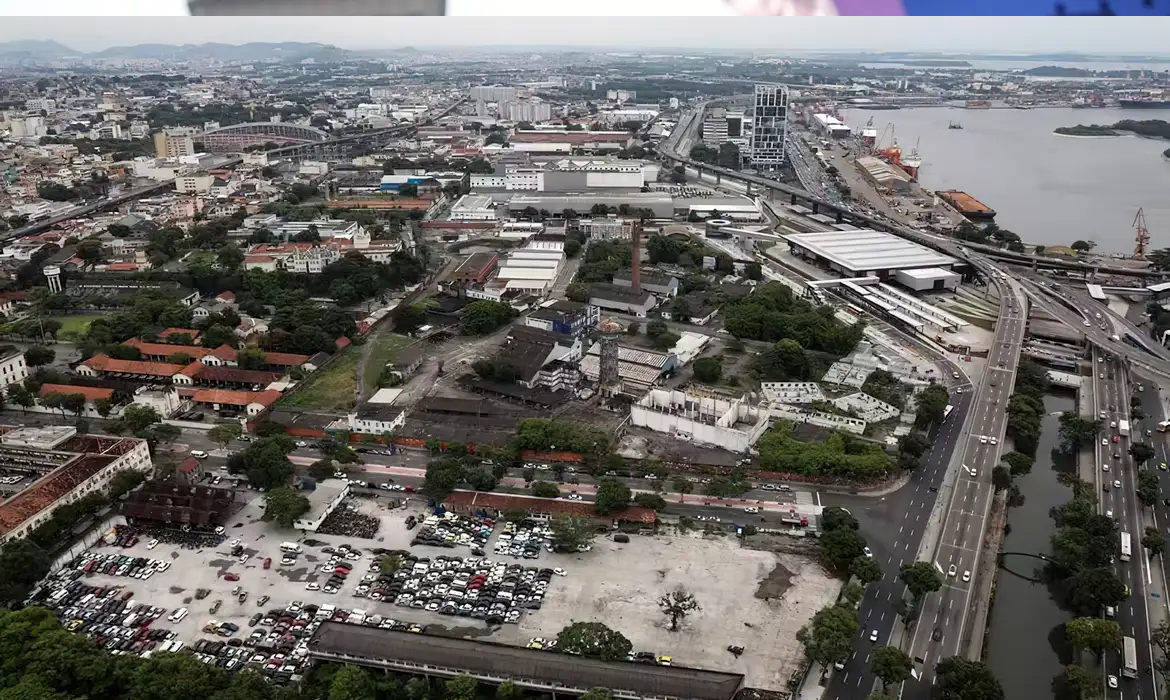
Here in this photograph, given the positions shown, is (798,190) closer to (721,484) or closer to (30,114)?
(721,484)

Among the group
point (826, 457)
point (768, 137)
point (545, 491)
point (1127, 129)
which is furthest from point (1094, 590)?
point (1127, 129)

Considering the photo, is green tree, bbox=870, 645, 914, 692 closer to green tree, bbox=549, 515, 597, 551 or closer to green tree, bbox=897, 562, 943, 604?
green tree, bbox=897, 562, 943, 604

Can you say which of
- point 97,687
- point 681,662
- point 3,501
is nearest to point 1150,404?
point 681,662

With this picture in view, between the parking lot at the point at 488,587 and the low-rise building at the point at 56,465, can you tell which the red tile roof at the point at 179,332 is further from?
the parking lot at the point at 488,587

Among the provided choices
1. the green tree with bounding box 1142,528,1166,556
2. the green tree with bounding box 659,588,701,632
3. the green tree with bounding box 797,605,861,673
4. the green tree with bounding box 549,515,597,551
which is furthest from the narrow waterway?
the green tree with bounding box 549,515,597,551

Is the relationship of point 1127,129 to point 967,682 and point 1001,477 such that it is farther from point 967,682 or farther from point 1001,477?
point 967,682

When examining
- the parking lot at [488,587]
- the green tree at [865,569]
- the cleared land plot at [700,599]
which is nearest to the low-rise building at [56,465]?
the parking lot at [488,587]
